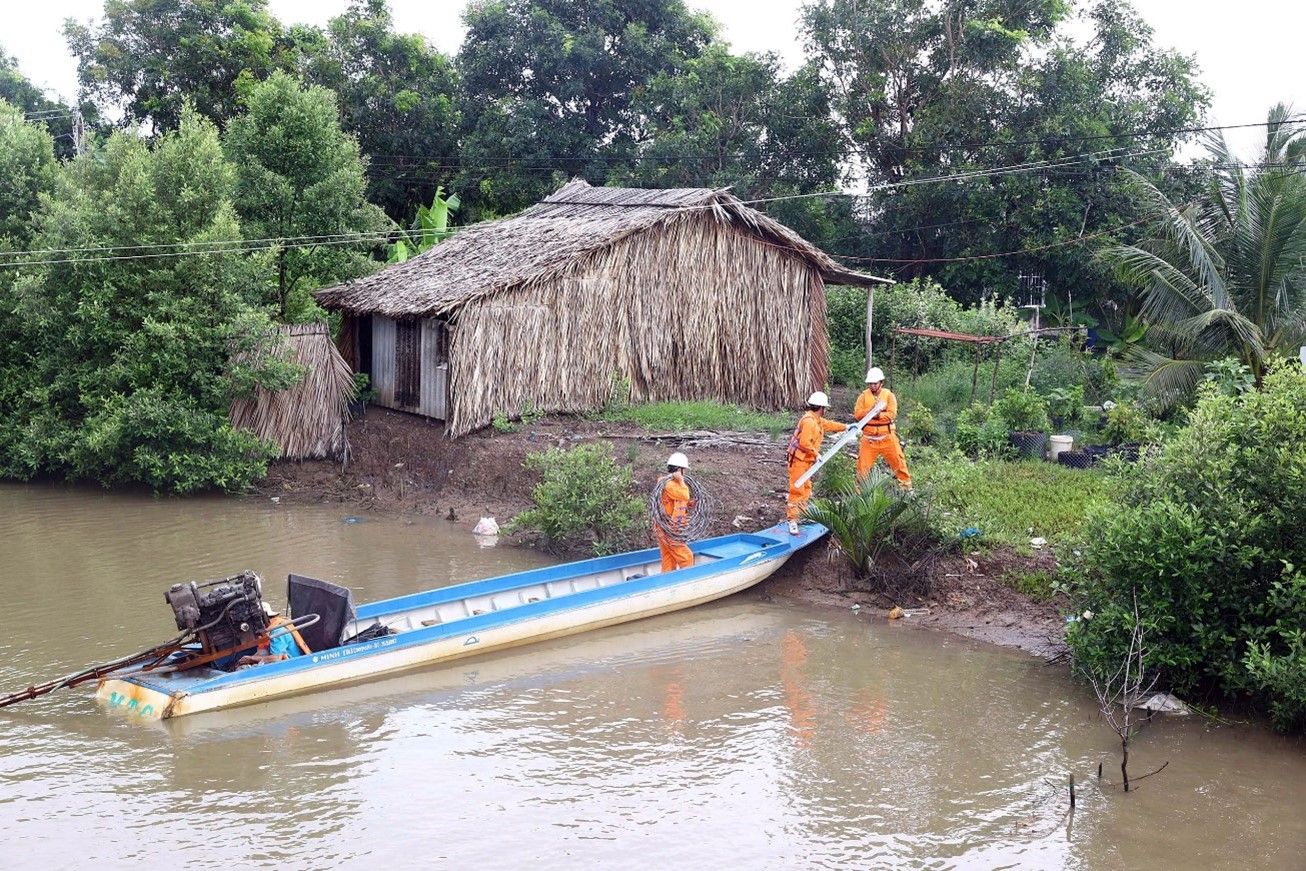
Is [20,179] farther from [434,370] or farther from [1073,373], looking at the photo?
[1073,373]

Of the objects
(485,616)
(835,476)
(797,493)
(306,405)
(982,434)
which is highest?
(306,405)

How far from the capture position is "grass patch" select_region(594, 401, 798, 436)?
1755 centimetres

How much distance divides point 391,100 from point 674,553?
2154 cm

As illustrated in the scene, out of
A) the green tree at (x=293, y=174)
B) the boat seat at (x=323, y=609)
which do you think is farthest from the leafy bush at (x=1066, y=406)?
the green tree at (x=293, y=174)

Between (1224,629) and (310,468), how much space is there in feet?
43.6

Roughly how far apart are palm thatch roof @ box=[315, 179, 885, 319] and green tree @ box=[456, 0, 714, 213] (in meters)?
7.94

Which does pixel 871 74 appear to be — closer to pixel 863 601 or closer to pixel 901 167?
pixel 901 167

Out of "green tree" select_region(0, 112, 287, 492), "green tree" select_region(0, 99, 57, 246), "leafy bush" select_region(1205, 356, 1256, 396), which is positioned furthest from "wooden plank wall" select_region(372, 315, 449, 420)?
"leafy bush" select_region(1205, 356, 1256, 396)

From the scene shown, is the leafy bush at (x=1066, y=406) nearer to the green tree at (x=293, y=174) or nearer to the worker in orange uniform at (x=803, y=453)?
the worker in orange uniform at (x=803, y=453)

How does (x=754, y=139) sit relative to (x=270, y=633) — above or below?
above

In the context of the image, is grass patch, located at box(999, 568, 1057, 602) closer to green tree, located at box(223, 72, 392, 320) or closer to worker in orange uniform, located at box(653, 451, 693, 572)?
worker in orange uniform, located at box(653, 451, 693, 572)

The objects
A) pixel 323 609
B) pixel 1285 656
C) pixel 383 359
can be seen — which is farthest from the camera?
pixel 383 359

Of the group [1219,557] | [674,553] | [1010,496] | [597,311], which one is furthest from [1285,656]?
[597,311]

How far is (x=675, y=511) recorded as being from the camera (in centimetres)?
1162
